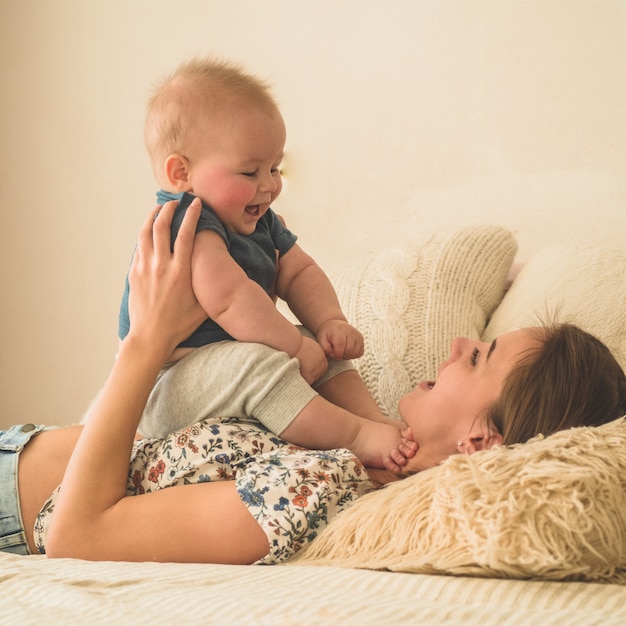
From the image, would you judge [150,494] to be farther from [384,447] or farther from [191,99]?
[191,99]

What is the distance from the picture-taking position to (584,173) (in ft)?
6.15

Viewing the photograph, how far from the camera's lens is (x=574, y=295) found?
1.42 m

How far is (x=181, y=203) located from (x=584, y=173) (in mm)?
1126

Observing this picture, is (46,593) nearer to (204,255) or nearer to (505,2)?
(204,255)

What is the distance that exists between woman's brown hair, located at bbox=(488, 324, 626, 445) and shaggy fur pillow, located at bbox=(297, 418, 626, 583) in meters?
0.09

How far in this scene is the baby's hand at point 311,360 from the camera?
121 centimetres

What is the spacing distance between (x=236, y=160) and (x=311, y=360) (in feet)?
1.10

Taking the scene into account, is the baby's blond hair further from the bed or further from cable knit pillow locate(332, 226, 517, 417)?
the bed

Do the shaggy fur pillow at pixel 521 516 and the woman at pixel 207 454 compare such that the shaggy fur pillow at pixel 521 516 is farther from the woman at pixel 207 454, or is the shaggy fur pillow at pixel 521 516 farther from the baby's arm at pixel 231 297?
the baby's arm at pixel 231 297

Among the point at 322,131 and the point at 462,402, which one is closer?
the point at 462,402

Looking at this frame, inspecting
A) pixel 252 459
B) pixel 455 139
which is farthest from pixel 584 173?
pixel 252 459

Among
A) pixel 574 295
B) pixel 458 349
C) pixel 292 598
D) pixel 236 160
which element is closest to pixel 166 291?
pixel 236 160

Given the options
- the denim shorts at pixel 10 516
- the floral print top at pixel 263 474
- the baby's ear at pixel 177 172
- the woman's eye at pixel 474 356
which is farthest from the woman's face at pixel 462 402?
the denim shorts at pixel 10 516

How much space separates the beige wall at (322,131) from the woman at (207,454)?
927 millimetres
